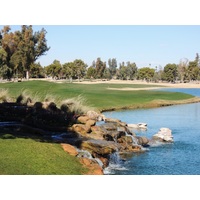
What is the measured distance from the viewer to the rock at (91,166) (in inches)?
373

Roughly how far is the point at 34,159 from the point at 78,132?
500 cm

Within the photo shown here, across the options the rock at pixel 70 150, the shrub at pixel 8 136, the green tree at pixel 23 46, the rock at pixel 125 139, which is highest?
the green tree at pixel 23 46

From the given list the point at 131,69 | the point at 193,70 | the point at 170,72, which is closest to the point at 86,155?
the point at 131,69

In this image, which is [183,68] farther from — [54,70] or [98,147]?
[98,147]

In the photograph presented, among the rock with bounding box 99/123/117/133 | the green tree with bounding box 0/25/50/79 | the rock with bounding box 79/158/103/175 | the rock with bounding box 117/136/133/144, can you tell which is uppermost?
the green tree with bounding box 0/25/50/79

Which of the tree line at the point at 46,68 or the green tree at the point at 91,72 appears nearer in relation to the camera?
the tree line at the point at 46,68

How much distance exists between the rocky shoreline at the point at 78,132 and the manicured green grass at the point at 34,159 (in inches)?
34.7

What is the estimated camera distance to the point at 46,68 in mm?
60250

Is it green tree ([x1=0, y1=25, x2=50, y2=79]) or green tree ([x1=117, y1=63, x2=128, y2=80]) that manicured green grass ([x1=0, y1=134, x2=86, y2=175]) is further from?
green tree ([x1=117, y1=63, x2=128, y2=80])

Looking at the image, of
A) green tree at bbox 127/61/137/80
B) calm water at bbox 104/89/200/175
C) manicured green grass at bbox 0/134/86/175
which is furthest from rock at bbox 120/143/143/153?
green tree at bbox 127/61/137/80

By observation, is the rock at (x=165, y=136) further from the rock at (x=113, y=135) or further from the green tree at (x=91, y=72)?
the green tree at (x=91, y=72)

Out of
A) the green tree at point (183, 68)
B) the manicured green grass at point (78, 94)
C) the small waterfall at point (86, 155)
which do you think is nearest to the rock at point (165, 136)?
the small waterfall at point (86, 155)

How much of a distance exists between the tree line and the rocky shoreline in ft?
30.5

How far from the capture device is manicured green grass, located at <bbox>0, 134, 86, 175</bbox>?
8211 mm
